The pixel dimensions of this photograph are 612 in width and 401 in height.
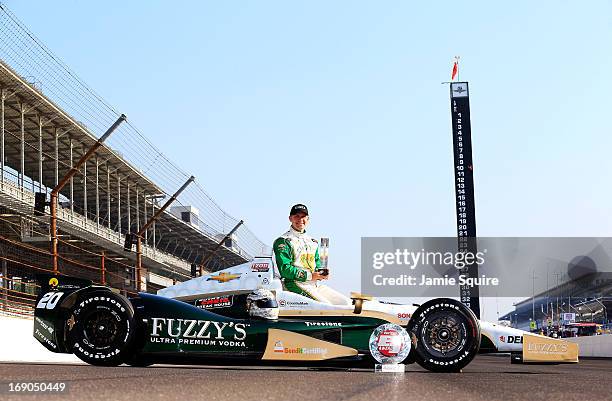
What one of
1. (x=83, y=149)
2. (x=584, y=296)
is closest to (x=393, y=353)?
(x=83, y=149)

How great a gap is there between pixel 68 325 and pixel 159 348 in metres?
0.83

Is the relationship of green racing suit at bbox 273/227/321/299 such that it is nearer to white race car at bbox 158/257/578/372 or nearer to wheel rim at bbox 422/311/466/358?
white race car at bbox 158/257/578/372

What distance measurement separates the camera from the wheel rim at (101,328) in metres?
7.54

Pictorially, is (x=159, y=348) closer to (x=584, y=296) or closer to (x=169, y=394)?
(x=169, y=394)

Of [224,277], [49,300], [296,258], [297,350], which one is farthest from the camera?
[296,258]

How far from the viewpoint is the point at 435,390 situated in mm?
4891

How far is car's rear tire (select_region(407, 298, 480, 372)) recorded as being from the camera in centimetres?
757

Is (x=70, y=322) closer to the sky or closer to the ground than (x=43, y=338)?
closer to the sky

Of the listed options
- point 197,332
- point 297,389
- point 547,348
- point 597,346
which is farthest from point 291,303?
point 597,346

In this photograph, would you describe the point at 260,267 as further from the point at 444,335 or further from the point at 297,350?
the point at 444,335

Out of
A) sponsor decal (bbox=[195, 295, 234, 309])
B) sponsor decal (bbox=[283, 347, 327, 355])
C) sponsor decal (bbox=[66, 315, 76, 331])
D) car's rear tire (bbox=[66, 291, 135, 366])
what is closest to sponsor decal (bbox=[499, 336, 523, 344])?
sponsor decal (bbox=[283, 347, 327, 355])

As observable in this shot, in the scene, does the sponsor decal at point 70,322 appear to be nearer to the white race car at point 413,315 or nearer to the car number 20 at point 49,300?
the car number 20 at point 49,300

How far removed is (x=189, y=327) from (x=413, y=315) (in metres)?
2.03

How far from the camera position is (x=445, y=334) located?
7711 millimetres
